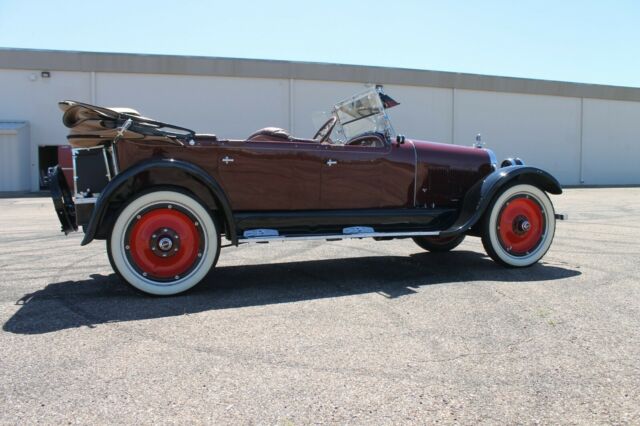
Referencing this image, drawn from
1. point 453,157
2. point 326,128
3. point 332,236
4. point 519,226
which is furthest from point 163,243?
point 519,226

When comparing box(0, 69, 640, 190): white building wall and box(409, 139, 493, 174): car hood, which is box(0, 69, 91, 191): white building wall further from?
box(409, 139, 493, 174): car hood

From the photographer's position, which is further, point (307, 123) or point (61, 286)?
point (307, 123)

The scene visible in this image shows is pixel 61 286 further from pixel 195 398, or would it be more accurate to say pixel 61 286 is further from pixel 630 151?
pixel 630 151

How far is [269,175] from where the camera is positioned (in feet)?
15.6

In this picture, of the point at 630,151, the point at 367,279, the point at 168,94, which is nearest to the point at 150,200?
the point at 367,279

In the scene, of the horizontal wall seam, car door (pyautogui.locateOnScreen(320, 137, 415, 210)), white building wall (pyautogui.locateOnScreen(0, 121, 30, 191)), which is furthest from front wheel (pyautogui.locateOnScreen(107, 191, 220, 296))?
white building wall (pyautogui.locateOnScreen(0, 121, 30, 191))

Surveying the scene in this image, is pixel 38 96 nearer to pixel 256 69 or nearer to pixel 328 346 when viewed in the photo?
pixel 256 69

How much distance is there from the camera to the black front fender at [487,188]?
17.0 feet

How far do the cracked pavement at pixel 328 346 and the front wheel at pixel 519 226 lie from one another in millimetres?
197

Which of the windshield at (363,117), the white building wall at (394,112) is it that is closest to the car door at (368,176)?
the windshield at (363,117)

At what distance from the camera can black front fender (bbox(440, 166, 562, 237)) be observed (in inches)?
204

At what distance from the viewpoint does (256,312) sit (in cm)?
383

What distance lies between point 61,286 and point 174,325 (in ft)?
5.74

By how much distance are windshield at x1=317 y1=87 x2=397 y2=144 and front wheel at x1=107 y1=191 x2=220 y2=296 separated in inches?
85.9
